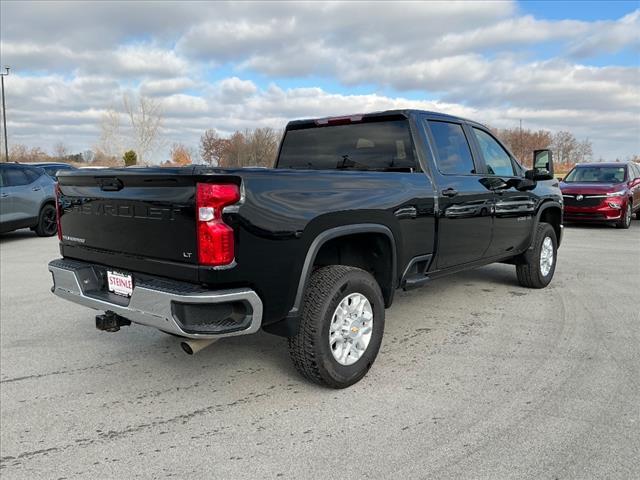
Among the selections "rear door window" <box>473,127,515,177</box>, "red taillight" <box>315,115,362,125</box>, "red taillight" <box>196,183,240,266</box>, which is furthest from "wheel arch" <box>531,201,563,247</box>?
"red taillight" <box>196,183,240,266</box>

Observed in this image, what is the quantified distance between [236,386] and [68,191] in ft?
6.13

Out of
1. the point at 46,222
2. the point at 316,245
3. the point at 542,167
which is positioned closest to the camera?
the point at 316,245

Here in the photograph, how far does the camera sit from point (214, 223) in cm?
287

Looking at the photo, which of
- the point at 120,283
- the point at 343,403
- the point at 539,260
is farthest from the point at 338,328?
the point at 539,260

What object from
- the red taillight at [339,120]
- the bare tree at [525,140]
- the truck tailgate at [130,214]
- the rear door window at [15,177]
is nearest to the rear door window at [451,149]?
the red taillight at [339,120]

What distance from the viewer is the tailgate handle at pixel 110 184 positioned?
331 cm

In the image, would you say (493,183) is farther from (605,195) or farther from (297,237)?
(605,195)

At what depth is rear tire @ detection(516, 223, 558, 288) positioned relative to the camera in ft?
20.4

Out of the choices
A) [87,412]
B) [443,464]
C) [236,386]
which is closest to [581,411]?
[443,464]

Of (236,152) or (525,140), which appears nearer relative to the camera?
(236,152)

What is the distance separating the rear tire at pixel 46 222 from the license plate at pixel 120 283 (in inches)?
377

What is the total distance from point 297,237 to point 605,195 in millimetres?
12156

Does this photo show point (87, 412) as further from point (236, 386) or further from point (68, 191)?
point (68, 191)

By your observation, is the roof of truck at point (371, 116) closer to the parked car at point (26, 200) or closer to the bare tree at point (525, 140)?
the parked car at point (26, 200)
